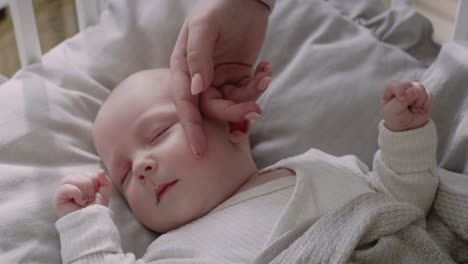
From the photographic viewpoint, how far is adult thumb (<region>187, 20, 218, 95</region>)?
2.75 ft

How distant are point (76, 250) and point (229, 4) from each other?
0.42 meters

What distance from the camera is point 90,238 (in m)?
0.86

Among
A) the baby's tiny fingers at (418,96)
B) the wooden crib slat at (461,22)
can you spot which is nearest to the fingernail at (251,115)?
the baby's tiny fingers at (418,96)

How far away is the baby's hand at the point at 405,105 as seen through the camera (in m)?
0.86

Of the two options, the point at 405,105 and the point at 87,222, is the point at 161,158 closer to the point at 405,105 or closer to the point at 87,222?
the point at 87,222

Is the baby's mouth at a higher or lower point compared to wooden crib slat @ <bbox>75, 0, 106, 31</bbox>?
lower

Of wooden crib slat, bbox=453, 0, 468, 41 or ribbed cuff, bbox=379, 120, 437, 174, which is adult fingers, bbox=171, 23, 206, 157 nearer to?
ribbed cuff, bbox=379, 120, 437, 174

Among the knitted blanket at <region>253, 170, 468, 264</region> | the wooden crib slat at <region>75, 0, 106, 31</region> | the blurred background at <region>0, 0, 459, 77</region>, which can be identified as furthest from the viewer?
the blurred background at <region>0, 0, 459, 77</region>

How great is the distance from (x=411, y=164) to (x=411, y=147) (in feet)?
0.09

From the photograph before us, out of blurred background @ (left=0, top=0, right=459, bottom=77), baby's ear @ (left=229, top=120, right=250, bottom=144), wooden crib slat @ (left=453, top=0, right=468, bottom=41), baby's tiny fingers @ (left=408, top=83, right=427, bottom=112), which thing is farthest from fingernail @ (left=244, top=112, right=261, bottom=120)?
blurred background @ (left=0, top=0, right=459, bottom=77)

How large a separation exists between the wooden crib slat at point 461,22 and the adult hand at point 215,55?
330mm

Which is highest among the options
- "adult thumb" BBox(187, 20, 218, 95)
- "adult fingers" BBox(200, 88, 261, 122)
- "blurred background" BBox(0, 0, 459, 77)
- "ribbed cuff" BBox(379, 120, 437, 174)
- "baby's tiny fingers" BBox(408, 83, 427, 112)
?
"adult thumb" BBox(187, 20, 218, 95)

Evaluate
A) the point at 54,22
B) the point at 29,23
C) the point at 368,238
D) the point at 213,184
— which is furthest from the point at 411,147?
the point at 54,22

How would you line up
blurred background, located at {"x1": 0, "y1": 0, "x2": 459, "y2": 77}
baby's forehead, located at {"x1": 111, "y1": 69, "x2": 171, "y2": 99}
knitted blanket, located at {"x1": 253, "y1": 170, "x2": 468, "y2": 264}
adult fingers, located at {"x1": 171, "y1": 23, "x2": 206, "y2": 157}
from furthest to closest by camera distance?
blurred background, located at {"x1": 0, "y1": 0, "x2": 459, "y2": 77}, baby's forehead, located at {"x1": 111, "y1": 69, "x2": 171, "y2": 99}, adult fingers, located at {"x1": 171, "y1": 23, "x2": 206, "y2": 157}, knitted blanket, located at {"x1": 253, "y1": 170, "x2": 468, "y2": 264}
